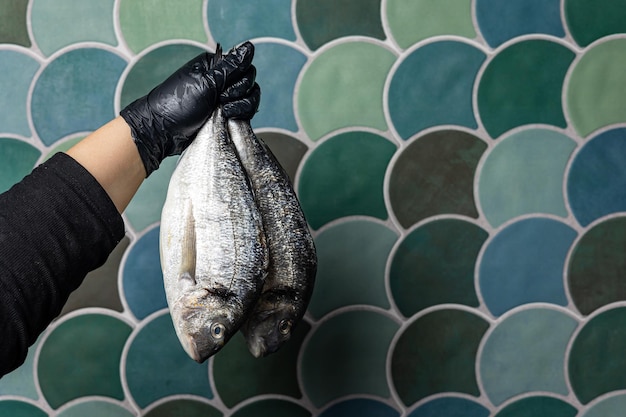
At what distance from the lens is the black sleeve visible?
832 millimetres

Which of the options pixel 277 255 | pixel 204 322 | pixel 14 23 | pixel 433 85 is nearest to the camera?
pixel 204 322

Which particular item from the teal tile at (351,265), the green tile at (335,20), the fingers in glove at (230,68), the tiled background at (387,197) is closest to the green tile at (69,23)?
the tiled background at (387,197)

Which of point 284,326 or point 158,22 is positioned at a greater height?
→ point 158,22

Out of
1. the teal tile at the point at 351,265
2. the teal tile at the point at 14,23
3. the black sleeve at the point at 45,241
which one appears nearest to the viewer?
the black sleeve at the point at 45,241

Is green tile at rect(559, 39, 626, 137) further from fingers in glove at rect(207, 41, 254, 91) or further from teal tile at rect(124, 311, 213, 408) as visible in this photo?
teal tile at rect(124, 311, 213, 408)

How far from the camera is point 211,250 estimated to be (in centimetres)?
87

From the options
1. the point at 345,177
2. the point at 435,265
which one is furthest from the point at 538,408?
the point at 345,177

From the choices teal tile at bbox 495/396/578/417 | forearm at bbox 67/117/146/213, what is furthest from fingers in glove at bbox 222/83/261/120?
teal tile at bbox 495/396/578/417

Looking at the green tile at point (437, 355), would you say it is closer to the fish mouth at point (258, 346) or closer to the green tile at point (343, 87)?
the green tile at point (343, 87)

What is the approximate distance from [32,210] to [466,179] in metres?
0.88

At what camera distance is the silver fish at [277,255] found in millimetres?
924

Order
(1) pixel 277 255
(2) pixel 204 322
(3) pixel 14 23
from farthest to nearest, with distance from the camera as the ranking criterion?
(3) pixel 14 23 < (1) pixel 277 255 < (2) pixel 204 322

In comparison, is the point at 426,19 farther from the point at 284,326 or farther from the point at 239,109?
the point at 284,326

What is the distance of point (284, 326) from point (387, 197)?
0.58 m
